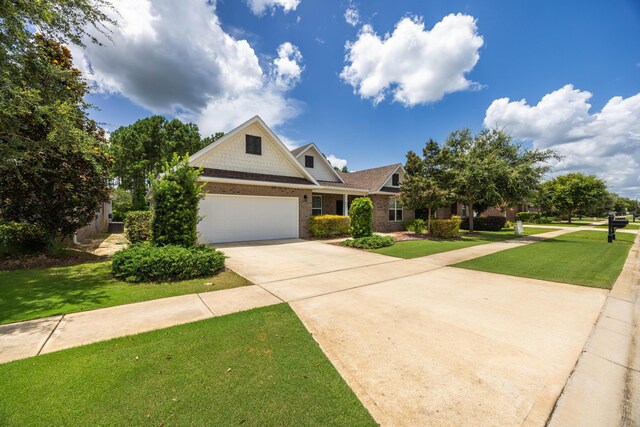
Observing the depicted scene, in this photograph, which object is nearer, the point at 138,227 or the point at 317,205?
the point at 138,227

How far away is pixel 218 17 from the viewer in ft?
37.0

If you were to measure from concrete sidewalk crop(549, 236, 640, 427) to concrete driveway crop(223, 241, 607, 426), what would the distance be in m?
0.11

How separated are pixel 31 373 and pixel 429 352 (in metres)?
4.52

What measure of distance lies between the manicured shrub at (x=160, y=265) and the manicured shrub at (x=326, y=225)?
30.3ft

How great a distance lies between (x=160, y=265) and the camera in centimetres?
641

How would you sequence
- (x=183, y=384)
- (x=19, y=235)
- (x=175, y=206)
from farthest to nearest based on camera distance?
(x=19, y=235), (x=175, y=206), (x=183, y=384)

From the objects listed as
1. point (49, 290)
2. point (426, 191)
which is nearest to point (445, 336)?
point (49, 290)

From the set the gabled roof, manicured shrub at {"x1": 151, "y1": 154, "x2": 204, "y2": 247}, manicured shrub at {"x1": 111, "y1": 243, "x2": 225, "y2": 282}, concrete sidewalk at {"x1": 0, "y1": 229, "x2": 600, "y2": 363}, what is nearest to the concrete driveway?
concrete sidewalk at {"x1": 0, "y1": 229, "x2": 600, "y2": 363}

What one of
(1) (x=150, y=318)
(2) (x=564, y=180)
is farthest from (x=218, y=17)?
(2) (x=564, y=180)

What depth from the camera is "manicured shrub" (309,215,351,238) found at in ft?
Result: 52.4

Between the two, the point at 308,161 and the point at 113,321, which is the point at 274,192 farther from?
the point at 113,321

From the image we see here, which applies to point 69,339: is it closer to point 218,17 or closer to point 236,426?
point 236,426

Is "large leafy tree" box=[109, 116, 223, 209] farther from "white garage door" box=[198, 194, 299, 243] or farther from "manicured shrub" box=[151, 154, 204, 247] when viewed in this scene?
"manicured shrub" box=[151, 154, 204, 247]

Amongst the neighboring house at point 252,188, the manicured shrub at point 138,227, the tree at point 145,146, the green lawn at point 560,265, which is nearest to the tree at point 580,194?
the green lawn at point 560,265
